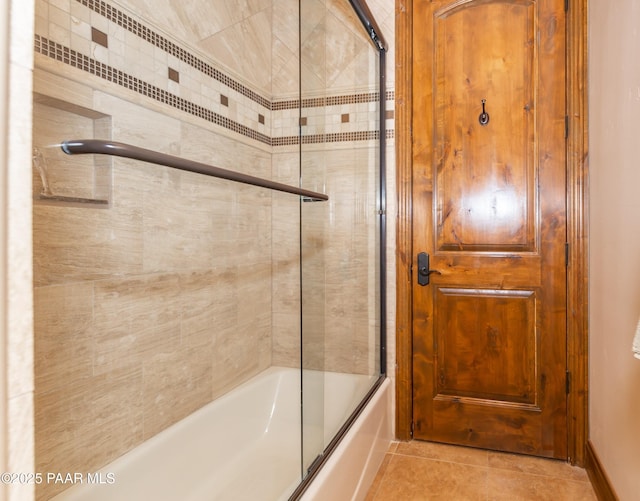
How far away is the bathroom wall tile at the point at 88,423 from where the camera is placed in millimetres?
1109

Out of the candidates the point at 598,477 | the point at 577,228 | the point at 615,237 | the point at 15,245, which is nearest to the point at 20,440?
the point at 15,245

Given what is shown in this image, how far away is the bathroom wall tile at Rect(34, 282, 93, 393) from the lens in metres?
1.09

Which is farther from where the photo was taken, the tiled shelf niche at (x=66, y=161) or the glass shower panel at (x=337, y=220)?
the glass shower panel at (x=337, y=220)

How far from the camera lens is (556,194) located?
2100 millimetres

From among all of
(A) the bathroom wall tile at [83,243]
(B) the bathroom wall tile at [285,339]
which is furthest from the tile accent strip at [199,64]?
(B) the bathroom wall tile at [285,339]

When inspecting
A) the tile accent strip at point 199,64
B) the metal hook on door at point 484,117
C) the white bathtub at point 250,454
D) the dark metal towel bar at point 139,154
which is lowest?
the white bathtub at point 250,454

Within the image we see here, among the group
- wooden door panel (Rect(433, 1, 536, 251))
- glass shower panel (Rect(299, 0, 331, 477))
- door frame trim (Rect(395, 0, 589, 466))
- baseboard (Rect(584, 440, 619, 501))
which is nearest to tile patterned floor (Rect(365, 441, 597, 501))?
baseboard (Rect(584, 440, 619, 501))

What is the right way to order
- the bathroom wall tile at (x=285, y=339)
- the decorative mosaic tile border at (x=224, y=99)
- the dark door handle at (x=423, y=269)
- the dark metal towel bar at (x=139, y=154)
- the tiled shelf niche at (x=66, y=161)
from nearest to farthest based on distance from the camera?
1. the dark metal towel bar at (x=139, y=154)
2. the tiled shelf niche at (x=66, y=161)
3. the decorative mosaic tile border at (x=224, y=99)
4. the bathroom wall tile at (x=285, y=339)
5. the dark door handle at (x=423, y=269)

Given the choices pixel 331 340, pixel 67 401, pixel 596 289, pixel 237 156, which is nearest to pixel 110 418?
pixel 67 401

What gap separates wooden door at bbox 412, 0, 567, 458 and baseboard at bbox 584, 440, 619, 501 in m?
0.14

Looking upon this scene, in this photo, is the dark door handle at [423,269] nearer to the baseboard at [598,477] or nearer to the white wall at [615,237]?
the white wall at [615,237]

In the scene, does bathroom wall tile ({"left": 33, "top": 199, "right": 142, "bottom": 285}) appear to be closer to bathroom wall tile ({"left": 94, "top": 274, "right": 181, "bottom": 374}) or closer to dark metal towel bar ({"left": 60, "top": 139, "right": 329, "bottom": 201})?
bathroom wall tile ({"left": 94, "top": 274, "right": 181, "bottom": 374})

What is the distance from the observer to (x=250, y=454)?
5.37ft

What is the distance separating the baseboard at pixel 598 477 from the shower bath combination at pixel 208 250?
0.88m
